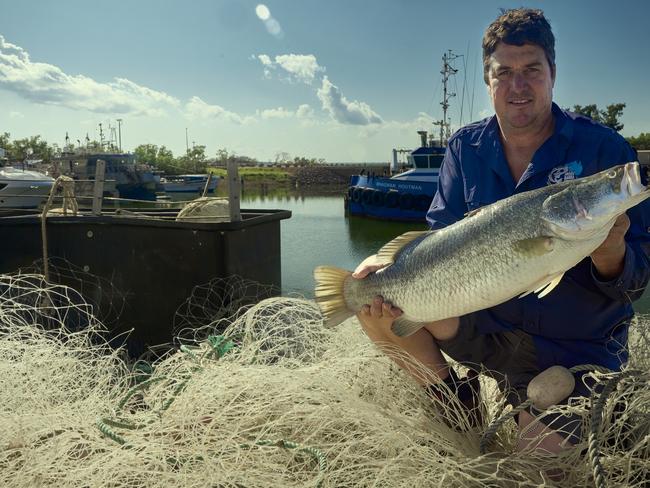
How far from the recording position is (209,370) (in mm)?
2816

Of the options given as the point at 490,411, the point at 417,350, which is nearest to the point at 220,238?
the point at 417,350

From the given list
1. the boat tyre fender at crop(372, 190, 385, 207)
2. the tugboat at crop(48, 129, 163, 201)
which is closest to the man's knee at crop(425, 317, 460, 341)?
the boat tyre fender at crop(372, 190, 385, 207)

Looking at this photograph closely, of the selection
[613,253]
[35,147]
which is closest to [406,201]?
[613,253]

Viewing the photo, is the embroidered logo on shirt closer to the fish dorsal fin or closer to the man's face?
the man's face

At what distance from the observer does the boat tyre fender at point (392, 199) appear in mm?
29078

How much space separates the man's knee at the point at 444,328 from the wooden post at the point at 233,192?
3249mm

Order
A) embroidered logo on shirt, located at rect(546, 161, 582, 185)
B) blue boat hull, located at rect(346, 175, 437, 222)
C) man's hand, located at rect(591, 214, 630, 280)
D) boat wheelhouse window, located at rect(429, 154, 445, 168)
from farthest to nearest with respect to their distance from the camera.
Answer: boat wheelhouse window, located at rect(429, 154, 445, 168) → blue boat hull, located at rect(346, 175, 437, 222) → embroidered logo on shirt, located at rect(546, 161, 582, 185) → man's hand, located at rect(591, 214, 630, 280)

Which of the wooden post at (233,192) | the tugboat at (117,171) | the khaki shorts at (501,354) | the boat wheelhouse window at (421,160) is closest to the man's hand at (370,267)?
the khaki shorts at (501,354)

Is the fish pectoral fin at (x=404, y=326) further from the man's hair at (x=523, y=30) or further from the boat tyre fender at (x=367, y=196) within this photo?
the boat tyre fender at (x=367, y=196)

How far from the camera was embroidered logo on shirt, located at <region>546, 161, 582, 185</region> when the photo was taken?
2.75 meters

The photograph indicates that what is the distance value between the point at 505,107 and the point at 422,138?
33.7 m

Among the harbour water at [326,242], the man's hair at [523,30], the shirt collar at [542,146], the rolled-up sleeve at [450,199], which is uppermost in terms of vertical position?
the man's hair at [523,30]

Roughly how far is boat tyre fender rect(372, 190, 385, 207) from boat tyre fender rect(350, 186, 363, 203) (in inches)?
53.1

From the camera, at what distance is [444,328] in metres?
3.00
